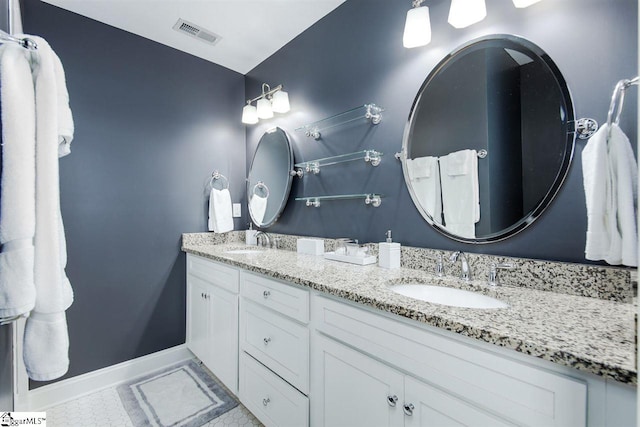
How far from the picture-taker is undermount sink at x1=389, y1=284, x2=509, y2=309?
1.04m

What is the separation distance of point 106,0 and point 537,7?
2.32m

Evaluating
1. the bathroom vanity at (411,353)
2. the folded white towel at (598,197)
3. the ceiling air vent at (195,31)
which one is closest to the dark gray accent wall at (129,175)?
the ceiling air vent at (195,31)

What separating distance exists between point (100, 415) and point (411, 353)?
1.93m

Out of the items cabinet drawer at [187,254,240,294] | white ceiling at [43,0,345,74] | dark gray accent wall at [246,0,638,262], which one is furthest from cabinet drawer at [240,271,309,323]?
white ceiling at [43,0,345,74]

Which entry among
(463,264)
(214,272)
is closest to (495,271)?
(463,264)

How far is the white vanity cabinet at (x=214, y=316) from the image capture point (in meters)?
1.68

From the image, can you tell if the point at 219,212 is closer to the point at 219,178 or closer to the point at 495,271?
the point at 219,178

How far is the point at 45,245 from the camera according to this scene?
76 cm

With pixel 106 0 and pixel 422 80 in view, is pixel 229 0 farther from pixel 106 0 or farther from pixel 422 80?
pixel 422 80

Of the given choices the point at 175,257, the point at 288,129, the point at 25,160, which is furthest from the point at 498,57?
the point at 175,257

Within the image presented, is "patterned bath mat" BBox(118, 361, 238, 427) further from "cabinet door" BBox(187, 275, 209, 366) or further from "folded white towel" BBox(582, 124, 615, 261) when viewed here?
"folded white towel" BBox(582, 124, 615, 261)

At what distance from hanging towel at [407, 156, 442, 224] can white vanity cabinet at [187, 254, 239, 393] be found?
109 centimetres

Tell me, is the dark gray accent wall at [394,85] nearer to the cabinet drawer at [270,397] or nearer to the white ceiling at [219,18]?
the white ceiling at [219,18]

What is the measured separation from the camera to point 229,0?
1789 millimetres
